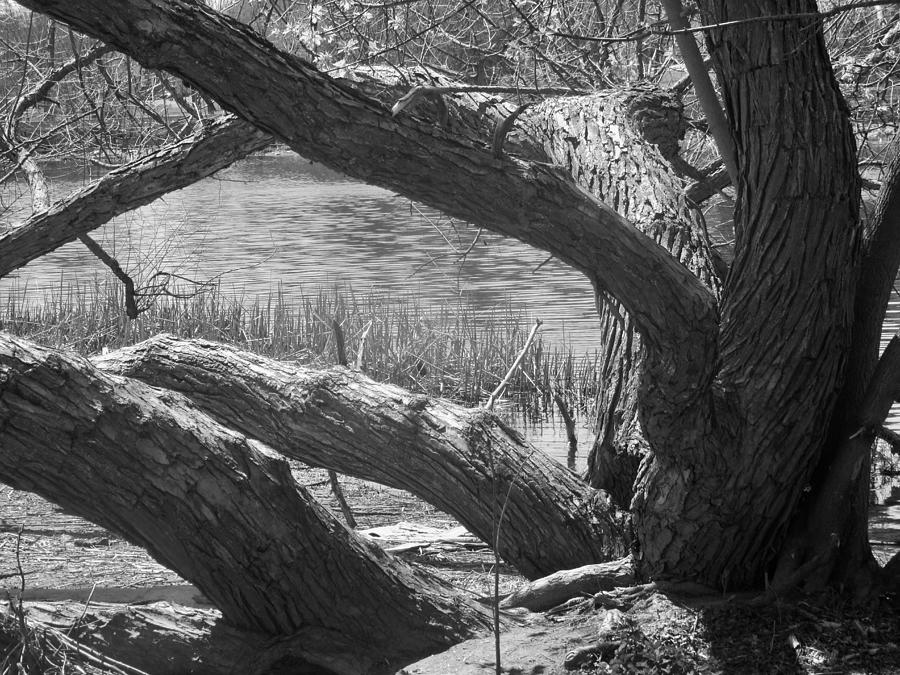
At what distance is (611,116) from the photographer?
16.3 feet

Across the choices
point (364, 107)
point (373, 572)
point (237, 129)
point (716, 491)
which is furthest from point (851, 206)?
point (237, 129)

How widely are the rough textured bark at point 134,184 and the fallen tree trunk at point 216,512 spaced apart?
7.83ft

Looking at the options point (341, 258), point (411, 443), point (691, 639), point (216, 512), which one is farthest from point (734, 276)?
point (341, 258)

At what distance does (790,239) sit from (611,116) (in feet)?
6.05

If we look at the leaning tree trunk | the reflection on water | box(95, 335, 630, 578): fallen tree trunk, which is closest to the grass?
the reflection on water

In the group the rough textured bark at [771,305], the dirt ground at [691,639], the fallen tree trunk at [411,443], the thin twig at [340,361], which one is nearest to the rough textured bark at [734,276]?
the rough textured bark at [771,305]

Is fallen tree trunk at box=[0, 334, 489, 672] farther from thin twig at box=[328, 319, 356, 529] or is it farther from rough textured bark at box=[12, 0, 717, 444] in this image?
thin twig at box=[328, 319, 356, 529]

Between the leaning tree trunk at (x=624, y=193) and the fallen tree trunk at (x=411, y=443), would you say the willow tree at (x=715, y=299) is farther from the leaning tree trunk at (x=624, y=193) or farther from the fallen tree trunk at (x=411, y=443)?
the leaning tree trunk at (x=624, y=193)

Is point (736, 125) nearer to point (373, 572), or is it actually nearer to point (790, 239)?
point (790, 239)

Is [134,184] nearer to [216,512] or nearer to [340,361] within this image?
[340,361]

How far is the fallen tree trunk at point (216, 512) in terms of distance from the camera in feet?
9.49

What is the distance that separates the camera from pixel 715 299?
3266 mm

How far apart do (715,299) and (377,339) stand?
6.08 meters

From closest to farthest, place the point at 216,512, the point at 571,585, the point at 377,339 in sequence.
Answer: the point at 216,512 → the point at 571,585 → the point at 377,339
